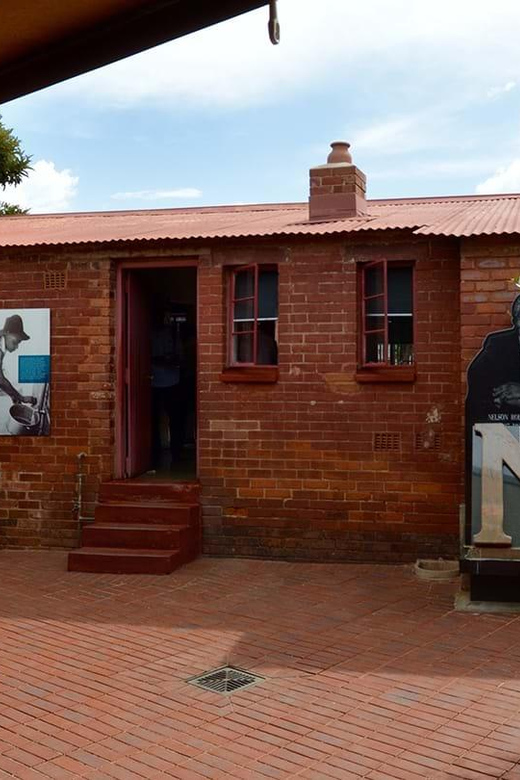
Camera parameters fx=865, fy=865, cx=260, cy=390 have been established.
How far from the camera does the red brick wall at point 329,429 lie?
8.99 meters

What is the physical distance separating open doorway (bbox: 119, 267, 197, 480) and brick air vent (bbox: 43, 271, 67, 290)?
69cm

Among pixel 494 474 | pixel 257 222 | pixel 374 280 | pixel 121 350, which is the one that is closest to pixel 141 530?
pixel 121 350

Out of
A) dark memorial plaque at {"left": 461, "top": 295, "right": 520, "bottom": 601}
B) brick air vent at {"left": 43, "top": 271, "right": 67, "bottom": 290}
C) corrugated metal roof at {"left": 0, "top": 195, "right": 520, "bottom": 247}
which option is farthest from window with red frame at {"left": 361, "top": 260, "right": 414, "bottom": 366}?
brick air vent at {"left": 43, "top": 271, "right": 67, "bottom": 290}

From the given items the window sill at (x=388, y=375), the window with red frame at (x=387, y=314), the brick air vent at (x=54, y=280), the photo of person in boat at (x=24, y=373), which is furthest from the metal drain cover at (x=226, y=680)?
the brick air vent at (x=54, y=280)

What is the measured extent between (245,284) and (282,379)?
3.83 ft

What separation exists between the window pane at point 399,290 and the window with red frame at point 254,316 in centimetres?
126

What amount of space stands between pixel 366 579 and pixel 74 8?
293 inches

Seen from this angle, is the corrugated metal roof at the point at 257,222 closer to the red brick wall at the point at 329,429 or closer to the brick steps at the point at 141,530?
the red brick wall at the point at 329,429

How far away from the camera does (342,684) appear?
5715mm

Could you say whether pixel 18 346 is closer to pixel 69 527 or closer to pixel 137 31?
pixel 69 527

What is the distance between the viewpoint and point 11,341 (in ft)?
33.0

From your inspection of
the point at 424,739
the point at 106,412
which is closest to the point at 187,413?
the point at 106,412

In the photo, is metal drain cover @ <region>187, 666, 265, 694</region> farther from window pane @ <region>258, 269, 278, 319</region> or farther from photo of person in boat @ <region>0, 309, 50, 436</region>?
photo of person in boat @ <region>0, 309, 50, 436</region>

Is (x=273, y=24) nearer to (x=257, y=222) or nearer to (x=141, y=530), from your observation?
(x=141, y=530)
